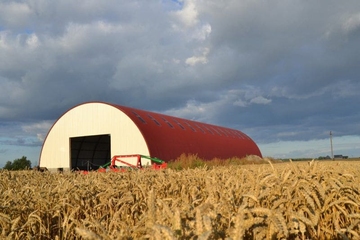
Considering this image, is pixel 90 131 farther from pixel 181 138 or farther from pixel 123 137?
pixel 181 138

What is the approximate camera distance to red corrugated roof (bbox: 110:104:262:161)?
100.0 feet

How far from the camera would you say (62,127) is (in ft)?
117

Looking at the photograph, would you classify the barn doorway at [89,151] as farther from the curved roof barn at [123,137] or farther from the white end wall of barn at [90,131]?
the white end wall of barn at [90,131]

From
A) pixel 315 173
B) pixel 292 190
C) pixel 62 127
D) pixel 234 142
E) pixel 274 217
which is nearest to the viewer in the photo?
pixel 274 217

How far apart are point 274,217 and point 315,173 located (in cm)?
295

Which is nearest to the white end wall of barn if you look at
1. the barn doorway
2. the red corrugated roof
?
the red corrugated roof

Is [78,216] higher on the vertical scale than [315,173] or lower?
lower

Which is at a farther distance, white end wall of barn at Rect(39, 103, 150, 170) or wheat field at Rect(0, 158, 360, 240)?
white end wall of barn at Rect(39, 103, 150, 170)

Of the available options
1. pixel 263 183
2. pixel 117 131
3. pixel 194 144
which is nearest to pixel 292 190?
pixel 263 183

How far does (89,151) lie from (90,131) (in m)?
9.37

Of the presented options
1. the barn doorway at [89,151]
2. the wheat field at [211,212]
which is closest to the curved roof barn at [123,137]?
the barn doorway at [89,151]

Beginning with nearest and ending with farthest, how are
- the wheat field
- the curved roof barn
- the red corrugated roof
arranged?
the wheat field < the curved roof barn < the red corrugated roof

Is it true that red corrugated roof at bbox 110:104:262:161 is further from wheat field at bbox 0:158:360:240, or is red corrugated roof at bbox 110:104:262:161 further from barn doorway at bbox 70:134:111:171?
wheat field at bbox 0:158:360:240

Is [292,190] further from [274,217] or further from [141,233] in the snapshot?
[141,233]
